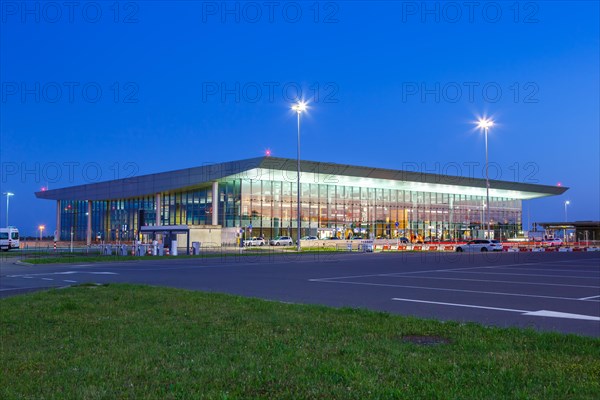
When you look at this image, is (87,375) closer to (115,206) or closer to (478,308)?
(478,308)

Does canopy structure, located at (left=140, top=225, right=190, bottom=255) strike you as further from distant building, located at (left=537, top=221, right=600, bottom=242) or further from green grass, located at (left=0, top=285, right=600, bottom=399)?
distant building, located at (left=537, top=221, right=600, bottom=242)

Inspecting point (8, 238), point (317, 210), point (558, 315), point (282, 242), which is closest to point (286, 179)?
point (317, 210)

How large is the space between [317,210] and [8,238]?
143ft

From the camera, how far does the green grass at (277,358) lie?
557 centimetres

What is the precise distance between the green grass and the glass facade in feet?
218

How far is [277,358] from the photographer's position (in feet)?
22.5

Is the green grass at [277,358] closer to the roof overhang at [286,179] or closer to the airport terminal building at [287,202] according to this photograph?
the airport terminal building at [287,202]

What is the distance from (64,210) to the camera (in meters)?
107

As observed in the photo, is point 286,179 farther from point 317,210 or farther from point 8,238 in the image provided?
point 8,238

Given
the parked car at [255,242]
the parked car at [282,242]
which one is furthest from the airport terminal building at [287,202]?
the parked car at [282,242]

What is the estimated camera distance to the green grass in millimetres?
5570

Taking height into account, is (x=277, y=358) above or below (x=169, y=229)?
below

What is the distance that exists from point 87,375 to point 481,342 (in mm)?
5096

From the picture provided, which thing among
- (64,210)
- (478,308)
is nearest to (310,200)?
(64,210)
